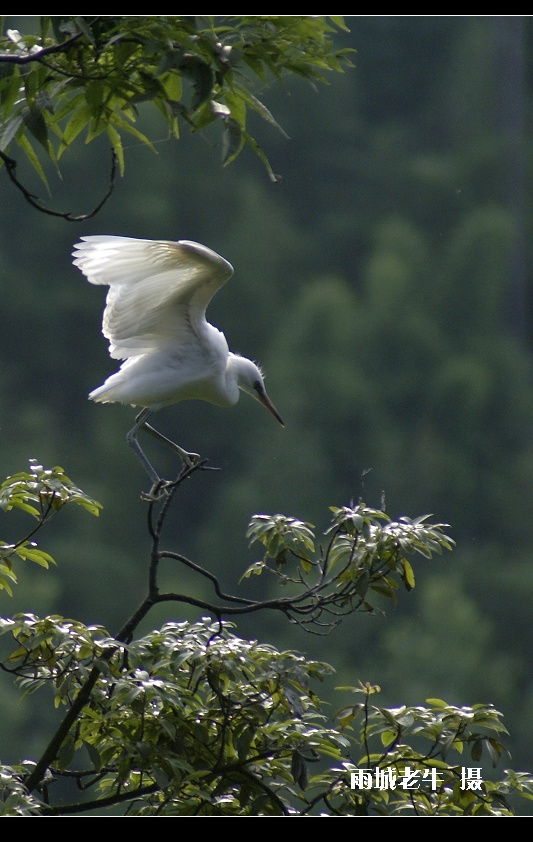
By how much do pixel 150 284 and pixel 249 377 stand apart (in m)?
0.55

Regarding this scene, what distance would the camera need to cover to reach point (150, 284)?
212 centimetres

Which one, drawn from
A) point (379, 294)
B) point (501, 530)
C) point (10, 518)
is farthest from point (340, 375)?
point (10, 518)

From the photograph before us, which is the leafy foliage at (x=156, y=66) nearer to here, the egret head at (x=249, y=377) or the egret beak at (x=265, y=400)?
the egret head at (x=249, y=377)

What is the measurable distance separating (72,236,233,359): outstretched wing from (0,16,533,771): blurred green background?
435cm

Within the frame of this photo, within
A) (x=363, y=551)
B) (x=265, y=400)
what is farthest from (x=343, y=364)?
(x=363, y=551)

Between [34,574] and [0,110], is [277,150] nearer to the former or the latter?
[34,574]

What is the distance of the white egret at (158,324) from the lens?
6.53 ft

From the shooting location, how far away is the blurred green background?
7875mm

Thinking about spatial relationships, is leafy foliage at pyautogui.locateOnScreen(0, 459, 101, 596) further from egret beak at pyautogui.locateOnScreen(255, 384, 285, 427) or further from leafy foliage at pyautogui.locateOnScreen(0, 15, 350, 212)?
egret beak at pyautogui.locateOnScreen(255, 384, 285, 427)

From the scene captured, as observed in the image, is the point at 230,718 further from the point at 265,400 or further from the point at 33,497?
the point at 265,400

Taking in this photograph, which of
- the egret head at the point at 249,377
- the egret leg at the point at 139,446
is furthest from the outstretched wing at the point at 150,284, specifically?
the egret head at the point at 249,377

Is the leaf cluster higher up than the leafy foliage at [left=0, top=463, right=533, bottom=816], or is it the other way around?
the leaf cluster

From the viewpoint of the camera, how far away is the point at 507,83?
10086mm

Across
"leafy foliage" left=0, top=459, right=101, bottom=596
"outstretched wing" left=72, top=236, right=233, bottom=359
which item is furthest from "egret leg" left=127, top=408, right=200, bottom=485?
"leafy foliage" left=0, top=459, right=101, bottom=596
